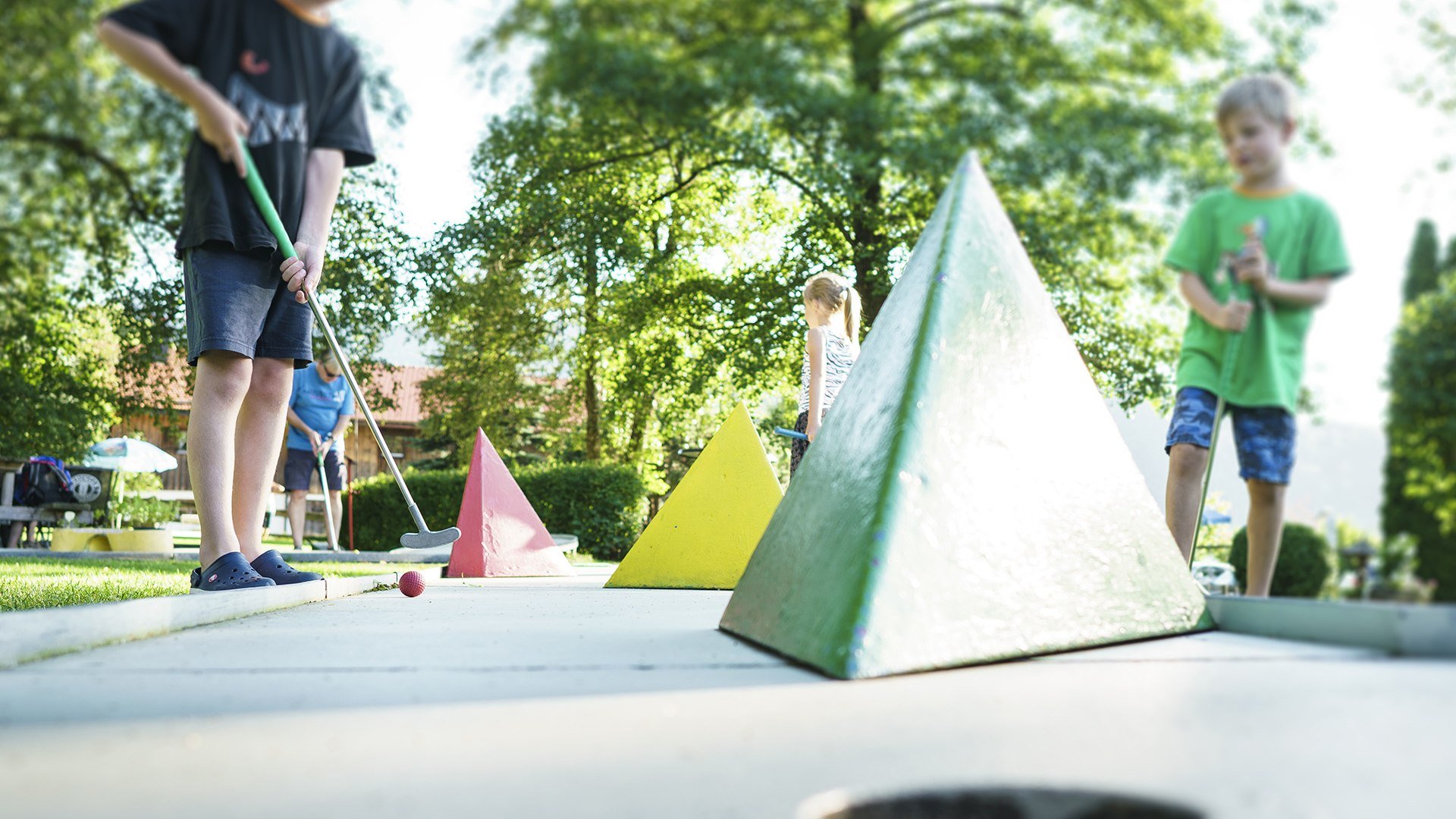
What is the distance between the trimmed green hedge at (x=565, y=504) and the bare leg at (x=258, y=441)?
398 inches

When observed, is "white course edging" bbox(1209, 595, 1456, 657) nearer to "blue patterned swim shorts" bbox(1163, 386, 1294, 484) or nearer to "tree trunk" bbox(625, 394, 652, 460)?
"blue patterned swim shorts" bbox(1163, 386, 1294, 484)

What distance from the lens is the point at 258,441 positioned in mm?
3160

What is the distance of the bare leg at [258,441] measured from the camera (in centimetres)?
306

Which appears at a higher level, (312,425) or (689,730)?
(312,425)

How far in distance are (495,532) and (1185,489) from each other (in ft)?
16.8

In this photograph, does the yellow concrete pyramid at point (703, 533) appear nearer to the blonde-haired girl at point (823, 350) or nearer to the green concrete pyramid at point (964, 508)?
the blonde-haired girl at point (823, 350)

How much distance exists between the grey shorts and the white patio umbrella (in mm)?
11349

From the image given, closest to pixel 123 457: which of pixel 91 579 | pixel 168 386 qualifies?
pixel 168 386

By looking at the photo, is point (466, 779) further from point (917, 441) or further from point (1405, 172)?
point (1405, 172)

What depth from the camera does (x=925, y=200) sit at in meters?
11.9

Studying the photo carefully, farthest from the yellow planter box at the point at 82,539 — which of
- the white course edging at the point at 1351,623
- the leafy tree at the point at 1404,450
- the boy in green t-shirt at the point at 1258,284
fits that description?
the leafy tree at the point at 1404,450

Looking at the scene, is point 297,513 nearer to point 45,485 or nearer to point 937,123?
point 45,485

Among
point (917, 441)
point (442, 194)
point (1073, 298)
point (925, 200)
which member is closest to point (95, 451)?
point (925, 200)

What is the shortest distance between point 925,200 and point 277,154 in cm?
1060
